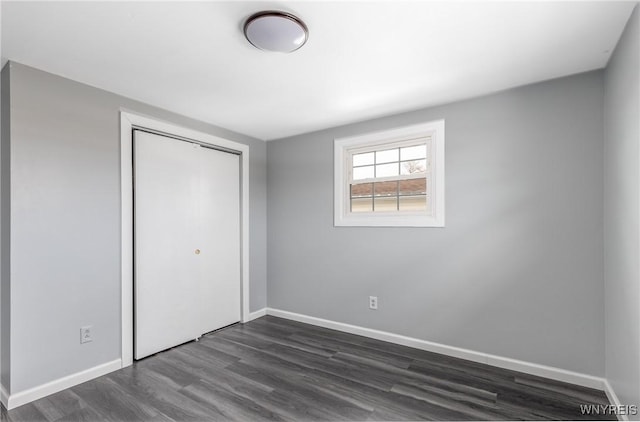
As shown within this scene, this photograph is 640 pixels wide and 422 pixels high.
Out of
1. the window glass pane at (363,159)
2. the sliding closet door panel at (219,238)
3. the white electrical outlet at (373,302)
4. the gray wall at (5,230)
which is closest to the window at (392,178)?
the window glass pane at (363,159)

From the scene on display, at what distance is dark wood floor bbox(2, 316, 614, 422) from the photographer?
200 centimetres

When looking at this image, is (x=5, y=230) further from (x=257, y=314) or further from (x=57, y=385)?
(x=257, y=314)

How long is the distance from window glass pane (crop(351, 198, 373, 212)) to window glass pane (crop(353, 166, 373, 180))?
0.83ft

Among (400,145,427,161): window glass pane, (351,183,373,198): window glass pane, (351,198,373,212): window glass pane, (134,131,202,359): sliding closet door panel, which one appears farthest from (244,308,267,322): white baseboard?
(400,145,427,161): window glass pane

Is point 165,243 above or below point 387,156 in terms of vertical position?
below

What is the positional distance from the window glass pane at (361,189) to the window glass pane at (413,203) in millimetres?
380

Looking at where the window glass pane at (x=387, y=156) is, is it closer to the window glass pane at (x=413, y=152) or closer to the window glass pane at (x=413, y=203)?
the window glass pane at (x=413, y=152)

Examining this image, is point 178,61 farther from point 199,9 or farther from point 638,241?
point 638,241

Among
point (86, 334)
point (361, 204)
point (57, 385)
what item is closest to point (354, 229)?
point (361, 204)

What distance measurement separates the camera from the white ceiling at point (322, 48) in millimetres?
1630

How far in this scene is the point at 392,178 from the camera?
3.25 metres

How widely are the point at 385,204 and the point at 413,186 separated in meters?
0.36

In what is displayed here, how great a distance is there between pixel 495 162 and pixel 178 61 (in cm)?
264

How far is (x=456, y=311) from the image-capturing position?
9.25 feet
